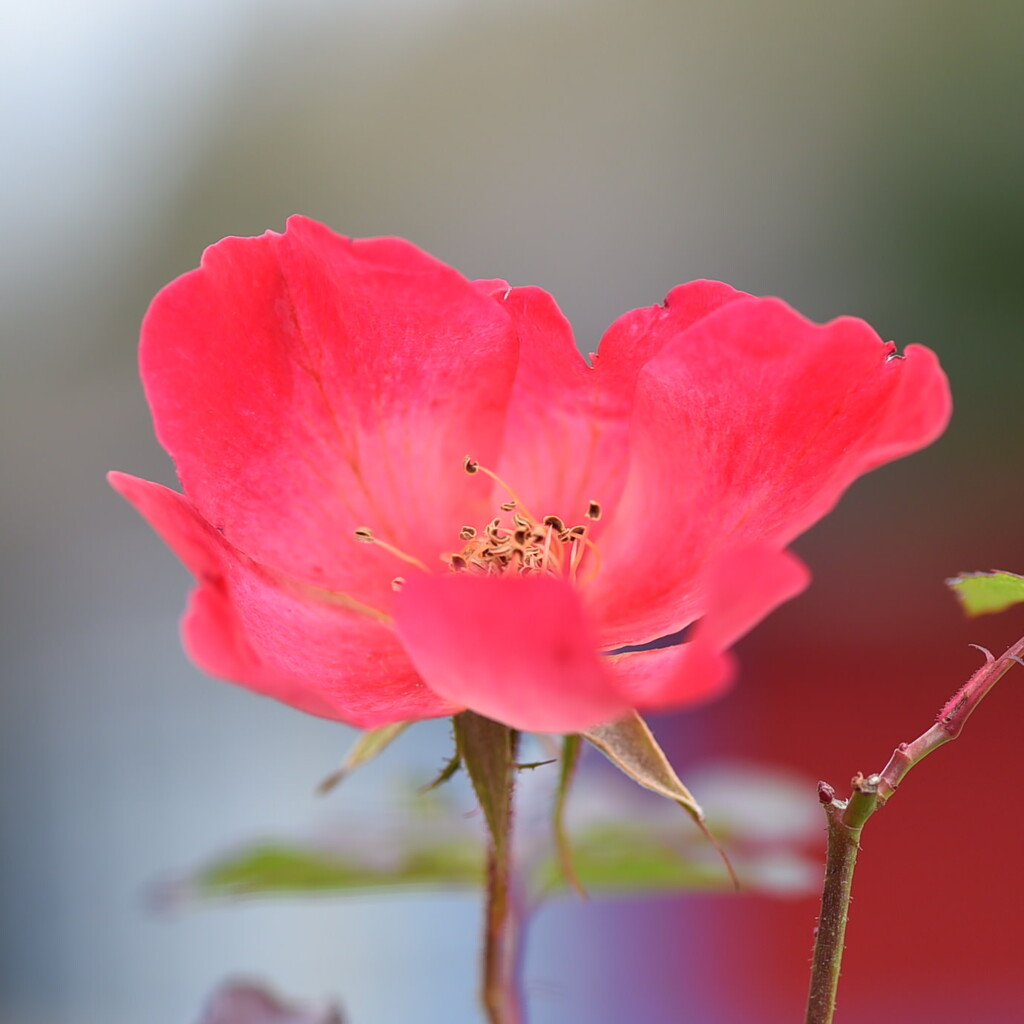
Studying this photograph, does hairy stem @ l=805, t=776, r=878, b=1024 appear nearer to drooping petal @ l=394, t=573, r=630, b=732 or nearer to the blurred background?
drooping petal @ l=394, t=573, r=630, b=732

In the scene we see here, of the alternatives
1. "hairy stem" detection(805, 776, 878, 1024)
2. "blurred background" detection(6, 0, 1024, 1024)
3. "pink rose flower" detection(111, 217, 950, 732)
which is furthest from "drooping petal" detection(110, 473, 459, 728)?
"blurred background" detection(6, 0, 1024, 1024)

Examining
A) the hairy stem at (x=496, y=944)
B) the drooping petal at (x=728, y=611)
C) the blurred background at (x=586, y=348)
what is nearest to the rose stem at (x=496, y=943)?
the hairy stem at (x=496, y=944)

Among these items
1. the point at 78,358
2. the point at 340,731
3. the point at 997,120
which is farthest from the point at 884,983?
the point at 78,358

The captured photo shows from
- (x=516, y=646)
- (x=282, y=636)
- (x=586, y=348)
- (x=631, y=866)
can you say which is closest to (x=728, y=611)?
(x=516, y=646)

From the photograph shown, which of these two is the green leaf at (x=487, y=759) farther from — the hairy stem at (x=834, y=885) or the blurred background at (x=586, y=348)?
the blurred background at (x=586, y=348)

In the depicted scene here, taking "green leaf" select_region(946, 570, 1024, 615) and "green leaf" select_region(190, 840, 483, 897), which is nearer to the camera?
"green leaf" select_region(946, 570, 1024, 615)

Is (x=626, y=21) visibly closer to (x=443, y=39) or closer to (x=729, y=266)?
(x=443, y=39)

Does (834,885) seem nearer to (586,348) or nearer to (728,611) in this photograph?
(728,611)
